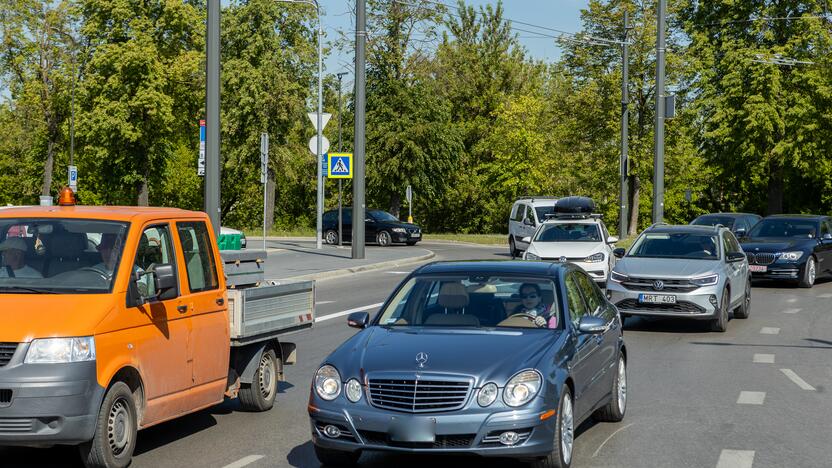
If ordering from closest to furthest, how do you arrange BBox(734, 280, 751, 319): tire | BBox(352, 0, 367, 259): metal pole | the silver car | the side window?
the side window → the silver car → BBox(734, 280, 751, 319): tire → BBox(352, 0, 367, 259): metal pole

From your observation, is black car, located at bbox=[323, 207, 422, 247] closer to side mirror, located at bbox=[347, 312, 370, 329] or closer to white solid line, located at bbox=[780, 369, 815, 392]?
white solid line, located at bbox=[780, 369, 815, 392]

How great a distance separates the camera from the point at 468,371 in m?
7.26

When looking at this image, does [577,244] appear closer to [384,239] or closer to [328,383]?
[328,383]

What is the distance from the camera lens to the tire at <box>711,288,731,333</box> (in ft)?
57.1

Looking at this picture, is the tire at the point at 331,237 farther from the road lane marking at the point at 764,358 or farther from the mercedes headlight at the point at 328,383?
the mercedes headlight at the point at 328,383

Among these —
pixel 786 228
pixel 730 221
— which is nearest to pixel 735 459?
pixel 786 228

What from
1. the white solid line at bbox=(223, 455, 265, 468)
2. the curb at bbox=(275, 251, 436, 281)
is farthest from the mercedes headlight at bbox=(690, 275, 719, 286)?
the curb at bbox=(275, 251, 436, 281)

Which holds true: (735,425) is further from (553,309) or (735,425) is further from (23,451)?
(23,451)

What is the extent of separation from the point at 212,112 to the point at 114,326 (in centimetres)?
1181

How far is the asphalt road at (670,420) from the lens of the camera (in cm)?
825

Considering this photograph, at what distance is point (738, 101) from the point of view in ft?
188

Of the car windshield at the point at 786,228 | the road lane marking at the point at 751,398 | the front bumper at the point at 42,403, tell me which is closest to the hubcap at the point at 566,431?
the front bumper at the point at 42,403

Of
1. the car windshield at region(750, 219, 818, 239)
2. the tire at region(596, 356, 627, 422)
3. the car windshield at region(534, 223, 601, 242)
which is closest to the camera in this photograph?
the tire at region(596, 356, 627, 422)

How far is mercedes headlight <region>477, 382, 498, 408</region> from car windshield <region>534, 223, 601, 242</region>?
18.7 metres
